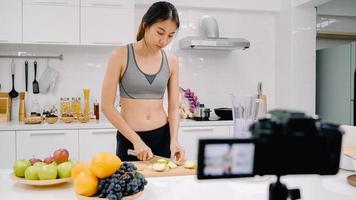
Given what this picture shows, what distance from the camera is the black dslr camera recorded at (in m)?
0.47

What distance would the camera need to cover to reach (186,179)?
4.00ft

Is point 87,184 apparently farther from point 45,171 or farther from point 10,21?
point 10,21

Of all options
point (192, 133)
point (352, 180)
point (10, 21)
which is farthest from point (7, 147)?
point (352, 180)

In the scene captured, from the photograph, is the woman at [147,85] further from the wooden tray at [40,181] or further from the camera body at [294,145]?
the camera body at [294,145]

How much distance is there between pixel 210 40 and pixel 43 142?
1.84 metres

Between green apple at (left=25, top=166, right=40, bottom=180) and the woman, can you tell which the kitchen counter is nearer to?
green apple at (left=25, top=166, right=40, bottom=180)

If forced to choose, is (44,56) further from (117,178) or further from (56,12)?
(117,178)

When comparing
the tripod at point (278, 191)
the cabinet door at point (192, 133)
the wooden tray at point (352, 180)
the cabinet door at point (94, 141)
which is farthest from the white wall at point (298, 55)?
the tripod at point (278, 191)

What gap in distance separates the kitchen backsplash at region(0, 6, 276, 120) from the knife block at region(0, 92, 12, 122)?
4.9 inches

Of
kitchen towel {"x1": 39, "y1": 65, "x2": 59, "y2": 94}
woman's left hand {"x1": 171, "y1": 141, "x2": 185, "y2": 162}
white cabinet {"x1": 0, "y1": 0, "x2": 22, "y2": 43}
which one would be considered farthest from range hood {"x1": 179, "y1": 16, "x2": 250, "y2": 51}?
woman's left hand {"x1": 171, "y1": 141, "x2": 185, "y2": 162}

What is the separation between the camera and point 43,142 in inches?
116

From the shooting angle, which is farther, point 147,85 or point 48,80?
point 48,80

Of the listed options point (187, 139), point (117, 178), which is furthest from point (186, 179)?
point (187, 139)

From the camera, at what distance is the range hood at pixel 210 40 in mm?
3363
